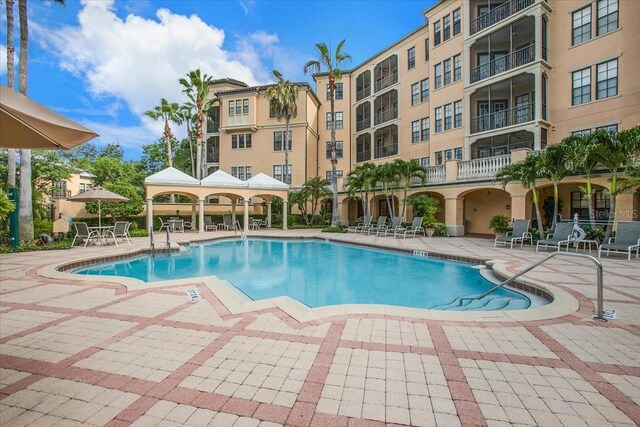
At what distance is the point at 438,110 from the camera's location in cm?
2152

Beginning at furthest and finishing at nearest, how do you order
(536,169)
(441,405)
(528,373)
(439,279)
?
1. (536,169)
2. (439,279)
3. (528,373)
4. (441,405)

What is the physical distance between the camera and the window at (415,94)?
23359 millimetres

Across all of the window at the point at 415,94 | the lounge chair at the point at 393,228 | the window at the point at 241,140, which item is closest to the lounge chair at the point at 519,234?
the lounge chair at the point at 393,228

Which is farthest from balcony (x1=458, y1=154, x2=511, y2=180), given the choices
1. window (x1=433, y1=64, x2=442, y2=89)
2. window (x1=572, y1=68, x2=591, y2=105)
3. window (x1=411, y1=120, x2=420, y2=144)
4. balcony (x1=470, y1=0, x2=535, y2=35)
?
balcony (x1=470, y1=0, x2=535, y2=35)

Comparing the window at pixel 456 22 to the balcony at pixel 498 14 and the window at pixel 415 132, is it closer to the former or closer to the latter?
the balcony at pixel 498 14

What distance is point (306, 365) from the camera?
3.12 metres

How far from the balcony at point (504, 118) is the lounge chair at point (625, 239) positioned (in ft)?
28.8

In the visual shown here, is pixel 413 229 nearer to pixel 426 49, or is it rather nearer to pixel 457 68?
pixel 457 68

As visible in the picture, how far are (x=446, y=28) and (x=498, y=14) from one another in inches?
140

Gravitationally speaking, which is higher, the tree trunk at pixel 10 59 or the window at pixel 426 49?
the window at pixel 426 49

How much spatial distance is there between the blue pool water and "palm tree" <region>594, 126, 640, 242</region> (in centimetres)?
629

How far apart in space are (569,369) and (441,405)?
161 cm

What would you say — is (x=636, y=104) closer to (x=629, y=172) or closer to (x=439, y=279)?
(x=629, y=172)

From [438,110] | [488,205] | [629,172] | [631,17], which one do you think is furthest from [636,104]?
[438,110]
